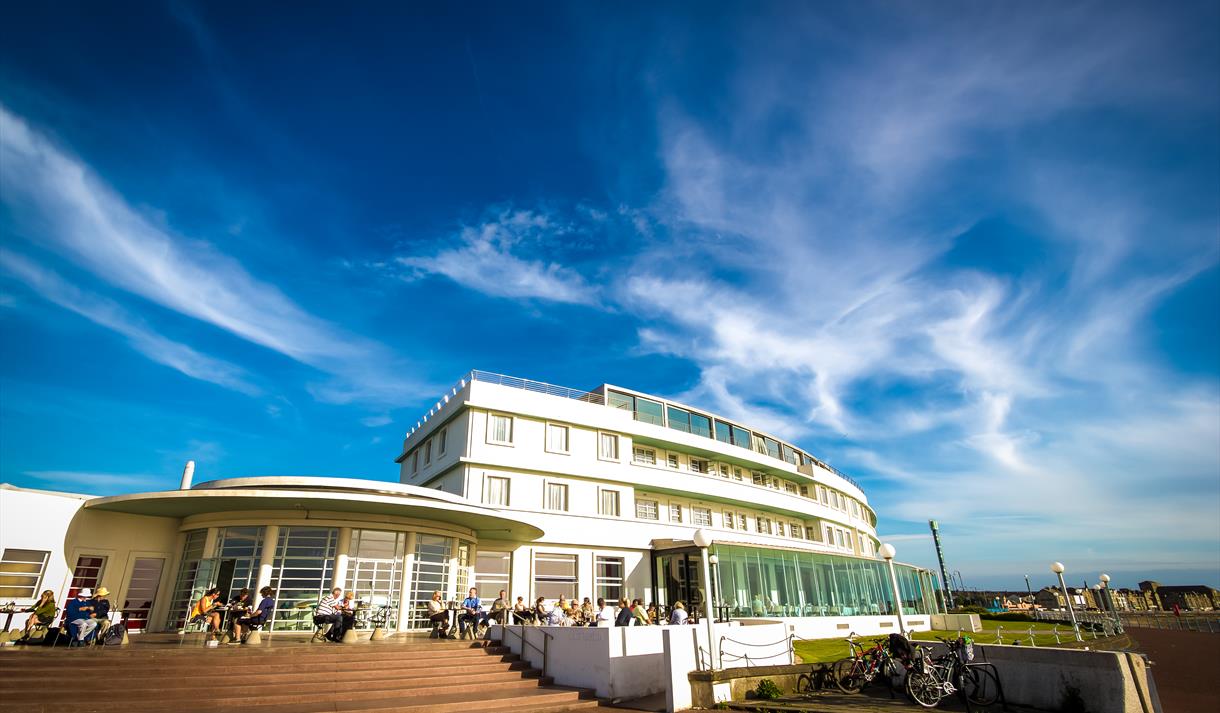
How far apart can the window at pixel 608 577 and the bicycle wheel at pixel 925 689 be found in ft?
56.4

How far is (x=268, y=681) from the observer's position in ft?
41.2

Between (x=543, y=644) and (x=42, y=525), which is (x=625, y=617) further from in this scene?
(x=42, y=525)

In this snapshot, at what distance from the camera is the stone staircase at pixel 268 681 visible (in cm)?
1116

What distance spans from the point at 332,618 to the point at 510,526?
7.26 m

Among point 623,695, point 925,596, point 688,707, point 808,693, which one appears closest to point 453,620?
point 623,695

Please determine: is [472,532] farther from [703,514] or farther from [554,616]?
[703,514]

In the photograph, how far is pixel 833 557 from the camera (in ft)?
110

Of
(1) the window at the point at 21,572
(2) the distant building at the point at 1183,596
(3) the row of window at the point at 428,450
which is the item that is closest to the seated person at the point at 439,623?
(3) the row of window at the point at 428,450

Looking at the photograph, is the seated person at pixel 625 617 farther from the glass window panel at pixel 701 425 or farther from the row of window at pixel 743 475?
the glass window panel at pixel 701 425

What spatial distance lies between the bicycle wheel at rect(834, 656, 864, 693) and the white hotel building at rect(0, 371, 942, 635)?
1115 centimetres

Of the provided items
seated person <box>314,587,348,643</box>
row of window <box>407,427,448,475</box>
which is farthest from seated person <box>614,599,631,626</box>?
row of window <box>407,427,448,475</box>

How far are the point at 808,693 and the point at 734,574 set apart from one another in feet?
42.6

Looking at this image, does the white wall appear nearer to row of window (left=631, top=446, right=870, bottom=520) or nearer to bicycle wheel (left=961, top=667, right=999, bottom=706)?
row of window (left=631, top=446, right=870, bottom=520)

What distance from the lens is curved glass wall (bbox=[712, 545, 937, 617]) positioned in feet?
89.8
